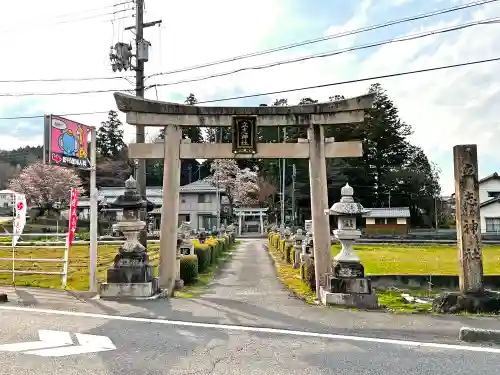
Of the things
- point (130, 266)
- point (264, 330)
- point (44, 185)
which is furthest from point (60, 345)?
point (44, 185)

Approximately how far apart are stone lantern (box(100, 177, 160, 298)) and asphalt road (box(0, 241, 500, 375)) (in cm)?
61

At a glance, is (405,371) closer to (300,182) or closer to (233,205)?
(300,182)

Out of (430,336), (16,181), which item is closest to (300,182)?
(16,181)

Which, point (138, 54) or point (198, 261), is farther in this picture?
point (198, 261)

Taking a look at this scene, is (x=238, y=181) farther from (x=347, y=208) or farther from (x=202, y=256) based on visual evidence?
(x=347, y=208)

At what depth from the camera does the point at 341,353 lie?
5.07 meters

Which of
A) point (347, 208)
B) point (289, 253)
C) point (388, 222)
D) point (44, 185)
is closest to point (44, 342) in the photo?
point (347, 208)

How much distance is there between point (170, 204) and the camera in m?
10.9

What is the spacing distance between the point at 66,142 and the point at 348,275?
6.73 metres

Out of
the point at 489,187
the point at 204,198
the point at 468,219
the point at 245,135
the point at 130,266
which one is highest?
the point at 489,187

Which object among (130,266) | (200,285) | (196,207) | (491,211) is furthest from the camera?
(196,207)

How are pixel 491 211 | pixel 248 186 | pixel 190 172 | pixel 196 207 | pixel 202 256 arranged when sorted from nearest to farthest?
1. pixel 202 256
2. pixel 491 211
3. pixel 196 207
4. pixel 248 186
5. pixel 190 172

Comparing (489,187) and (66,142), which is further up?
(489,187)

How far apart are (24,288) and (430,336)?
9.17m
